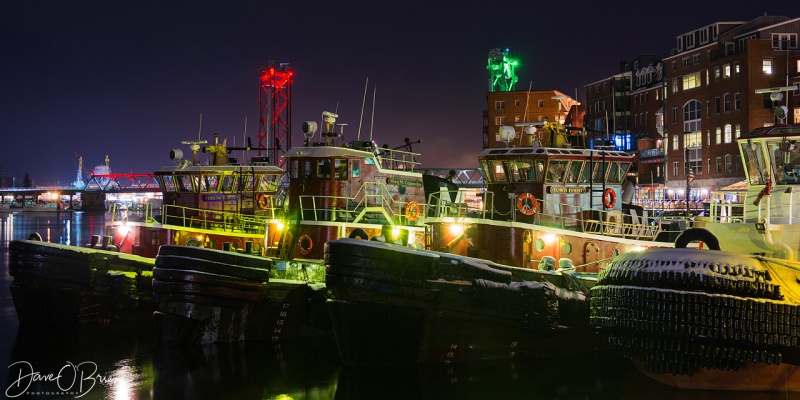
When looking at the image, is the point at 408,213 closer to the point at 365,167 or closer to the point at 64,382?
the point at 365,167

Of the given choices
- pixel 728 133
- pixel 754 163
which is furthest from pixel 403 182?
pixel 728 133

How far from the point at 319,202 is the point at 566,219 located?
816 centimetres

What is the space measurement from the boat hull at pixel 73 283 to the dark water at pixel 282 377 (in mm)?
1905

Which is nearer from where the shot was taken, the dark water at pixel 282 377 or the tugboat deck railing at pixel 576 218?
the dark water at pixel 282 377

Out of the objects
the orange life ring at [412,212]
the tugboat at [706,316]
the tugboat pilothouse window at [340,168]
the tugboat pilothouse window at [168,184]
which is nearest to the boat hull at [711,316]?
the tugboat at [706,316]

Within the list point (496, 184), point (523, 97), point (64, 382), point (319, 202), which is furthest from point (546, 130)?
point (523, 97)

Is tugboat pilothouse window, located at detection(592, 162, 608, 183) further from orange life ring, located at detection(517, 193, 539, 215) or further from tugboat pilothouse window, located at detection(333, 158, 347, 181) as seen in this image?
tugboat pilothouse window, located at detection(333, 158, 347, 181)

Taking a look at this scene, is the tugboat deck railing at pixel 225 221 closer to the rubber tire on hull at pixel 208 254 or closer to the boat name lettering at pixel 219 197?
the boat name lettering at pixel 219 197

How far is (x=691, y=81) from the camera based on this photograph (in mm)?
71875

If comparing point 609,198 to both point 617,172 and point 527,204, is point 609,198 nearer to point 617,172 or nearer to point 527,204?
point 617,172

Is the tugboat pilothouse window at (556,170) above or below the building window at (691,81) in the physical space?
below

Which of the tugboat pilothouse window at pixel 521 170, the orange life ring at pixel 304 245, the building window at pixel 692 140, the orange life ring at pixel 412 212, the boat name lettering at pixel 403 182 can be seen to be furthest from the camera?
the building window at pixel 692 140

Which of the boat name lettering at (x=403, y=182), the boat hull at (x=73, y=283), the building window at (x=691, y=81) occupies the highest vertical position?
the building window at (x=691, y=81)

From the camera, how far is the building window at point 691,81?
70562 millimetres
